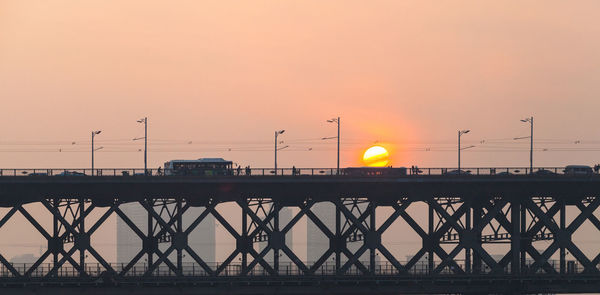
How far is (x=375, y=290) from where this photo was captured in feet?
412

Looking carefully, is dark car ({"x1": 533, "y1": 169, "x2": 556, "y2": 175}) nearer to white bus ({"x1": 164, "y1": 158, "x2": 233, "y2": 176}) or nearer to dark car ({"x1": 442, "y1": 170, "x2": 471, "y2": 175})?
dark car ({"x1": 442, "y1": 170, "x2": 471, "y2": 175})

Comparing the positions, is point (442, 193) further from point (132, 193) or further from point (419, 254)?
point (132, 193)

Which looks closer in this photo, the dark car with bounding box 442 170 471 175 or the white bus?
the dark car with bounding box 442 170 471 175

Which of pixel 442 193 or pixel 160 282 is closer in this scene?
pixel 160 282

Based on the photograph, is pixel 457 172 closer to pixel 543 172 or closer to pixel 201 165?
pixel 543 172

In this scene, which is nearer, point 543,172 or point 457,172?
point 543,172

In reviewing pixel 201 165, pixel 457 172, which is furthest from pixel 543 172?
pixel 201 165

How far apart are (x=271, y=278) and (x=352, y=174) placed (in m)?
14.6

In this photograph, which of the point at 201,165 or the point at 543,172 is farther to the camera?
the point at 201,165

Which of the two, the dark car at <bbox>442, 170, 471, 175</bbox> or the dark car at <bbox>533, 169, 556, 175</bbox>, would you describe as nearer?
the dark car at <bbox>442, 170, 471, 175</bbox>

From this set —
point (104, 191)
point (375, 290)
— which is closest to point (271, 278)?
point (375, 290)

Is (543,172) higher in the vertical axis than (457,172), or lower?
higher

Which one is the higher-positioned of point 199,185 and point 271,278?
point 199,185

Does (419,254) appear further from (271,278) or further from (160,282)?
(160,282)
